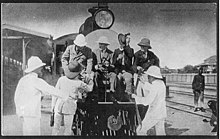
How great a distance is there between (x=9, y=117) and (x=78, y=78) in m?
0.39

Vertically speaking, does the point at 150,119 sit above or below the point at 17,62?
below

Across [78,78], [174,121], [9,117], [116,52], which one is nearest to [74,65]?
[78,78]

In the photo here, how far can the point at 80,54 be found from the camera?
2105mm

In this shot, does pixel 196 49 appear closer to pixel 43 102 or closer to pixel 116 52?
pixel 116 52

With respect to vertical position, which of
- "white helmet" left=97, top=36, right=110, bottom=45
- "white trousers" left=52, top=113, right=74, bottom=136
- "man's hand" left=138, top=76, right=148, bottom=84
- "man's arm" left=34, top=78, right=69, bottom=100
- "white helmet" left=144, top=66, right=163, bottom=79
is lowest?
"white trousers" left=52, top=113, right=74, bottom=136

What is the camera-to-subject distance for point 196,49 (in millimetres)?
2111

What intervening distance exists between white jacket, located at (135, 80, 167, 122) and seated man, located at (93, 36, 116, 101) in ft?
0.53

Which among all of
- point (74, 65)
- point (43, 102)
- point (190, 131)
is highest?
point (74, 65)

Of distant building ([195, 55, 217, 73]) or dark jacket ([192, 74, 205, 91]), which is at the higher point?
distant building ([195, 55, 217, 73])

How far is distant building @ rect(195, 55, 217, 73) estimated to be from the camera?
2.11 meters

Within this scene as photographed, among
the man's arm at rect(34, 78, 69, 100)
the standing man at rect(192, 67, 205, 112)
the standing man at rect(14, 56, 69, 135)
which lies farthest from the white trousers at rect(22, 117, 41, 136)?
the standing man at rect(192, 67, 205, 112)

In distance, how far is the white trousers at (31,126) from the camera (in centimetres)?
211

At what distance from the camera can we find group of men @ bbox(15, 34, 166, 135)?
6.89 ft

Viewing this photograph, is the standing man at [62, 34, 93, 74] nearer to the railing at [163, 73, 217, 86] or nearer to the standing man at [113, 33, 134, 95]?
the standing man at [113, 33, 134, 95]
